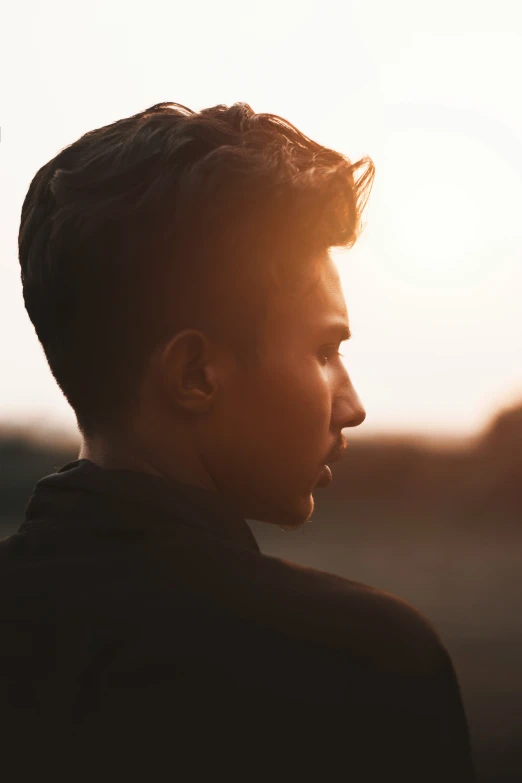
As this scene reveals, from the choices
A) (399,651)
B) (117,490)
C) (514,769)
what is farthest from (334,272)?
(514,769)

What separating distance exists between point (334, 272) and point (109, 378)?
0.41 meters

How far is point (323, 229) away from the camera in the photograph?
1542 millimetres

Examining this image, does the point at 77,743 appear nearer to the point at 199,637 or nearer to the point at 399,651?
the point at 199,637

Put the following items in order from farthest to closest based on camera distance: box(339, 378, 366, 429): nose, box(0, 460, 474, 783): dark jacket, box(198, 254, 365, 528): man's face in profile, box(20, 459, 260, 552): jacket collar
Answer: box(339, 378, 366, 429): nose < box(198, 254, 365, 528): man's face in profile < box(20, 459, 260, 552): jacket collar < box(0, 460, 474, 783): dark jacket

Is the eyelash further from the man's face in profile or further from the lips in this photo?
the lips

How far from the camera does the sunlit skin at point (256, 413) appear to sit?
54.9 inches

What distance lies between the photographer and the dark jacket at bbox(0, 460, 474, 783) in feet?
3.89

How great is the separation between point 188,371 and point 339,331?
0.27 m

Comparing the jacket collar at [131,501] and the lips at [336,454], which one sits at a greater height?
the lips at [336,454]

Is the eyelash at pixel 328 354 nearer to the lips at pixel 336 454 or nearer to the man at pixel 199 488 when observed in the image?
the man at pixel 199 488

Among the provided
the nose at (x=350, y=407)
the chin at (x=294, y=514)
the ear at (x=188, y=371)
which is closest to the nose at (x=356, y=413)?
the nose at (x=350, y=407)

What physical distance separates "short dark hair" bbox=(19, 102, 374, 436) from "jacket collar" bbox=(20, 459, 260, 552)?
0.36 ft

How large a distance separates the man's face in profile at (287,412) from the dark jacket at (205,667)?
0.16 meters

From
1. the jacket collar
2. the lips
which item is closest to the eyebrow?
the lips
